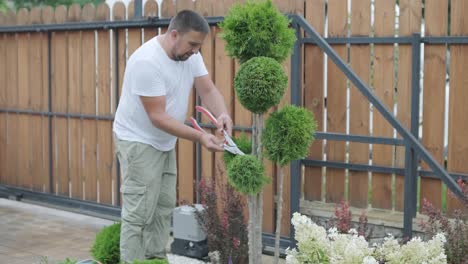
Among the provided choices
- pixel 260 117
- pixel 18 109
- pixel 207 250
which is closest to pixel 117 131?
pixel 260 117

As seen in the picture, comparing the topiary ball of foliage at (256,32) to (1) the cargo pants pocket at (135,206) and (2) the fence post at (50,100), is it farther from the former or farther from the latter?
(2) the fence post at (50,100)

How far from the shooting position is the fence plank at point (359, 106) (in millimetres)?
5355

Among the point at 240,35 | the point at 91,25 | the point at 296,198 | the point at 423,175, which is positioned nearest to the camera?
the point at 240,35

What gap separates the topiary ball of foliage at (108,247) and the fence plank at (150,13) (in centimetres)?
→ 291

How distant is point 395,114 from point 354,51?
617 mm

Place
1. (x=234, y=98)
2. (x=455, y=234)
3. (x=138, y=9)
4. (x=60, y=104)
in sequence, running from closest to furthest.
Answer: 1. (x=455, y=234)
2. (x=234, y=98)
3. (x=138, y=9)
4. (x=60, y=104)

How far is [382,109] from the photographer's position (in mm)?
4859

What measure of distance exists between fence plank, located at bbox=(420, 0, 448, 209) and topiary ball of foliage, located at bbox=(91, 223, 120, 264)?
8.19ft

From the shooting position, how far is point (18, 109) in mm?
8141

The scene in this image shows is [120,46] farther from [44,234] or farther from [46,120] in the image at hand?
[44,234]

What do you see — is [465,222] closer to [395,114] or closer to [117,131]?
[395,114]

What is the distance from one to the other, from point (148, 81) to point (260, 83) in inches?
36.7

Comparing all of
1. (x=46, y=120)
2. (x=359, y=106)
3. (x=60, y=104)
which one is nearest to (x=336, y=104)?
(x=359, y=106)

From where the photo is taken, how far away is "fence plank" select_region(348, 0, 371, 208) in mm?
5355
